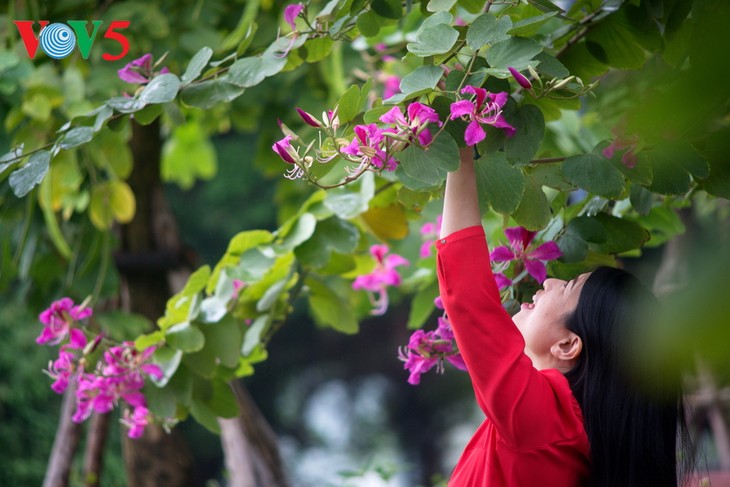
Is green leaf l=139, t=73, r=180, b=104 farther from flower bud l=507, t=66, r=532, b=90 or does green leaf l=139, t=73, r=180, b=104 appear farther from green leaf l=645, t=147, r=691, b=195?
green leaf l=645, t=147, r=691, b=195

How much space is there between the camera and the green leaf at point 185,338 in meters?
1.32

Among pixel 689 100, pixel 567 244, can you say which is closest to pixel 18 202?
pixel 567 244

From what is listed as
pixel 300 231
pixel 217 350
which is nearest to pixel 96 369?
pixel 217 350

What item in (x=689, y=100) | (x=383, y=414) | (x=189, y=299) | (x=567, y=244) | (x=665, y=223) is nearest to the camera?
(x=689, y=100)

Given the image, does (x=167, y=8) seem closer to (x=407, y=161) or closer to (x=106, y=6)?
(x=106, y=6)

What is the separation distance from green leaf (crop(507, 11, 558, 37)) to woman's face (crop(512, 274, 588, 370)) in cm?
28

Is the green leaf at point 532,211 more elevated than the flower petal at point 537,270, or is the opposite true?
the green leaf at point 532,211

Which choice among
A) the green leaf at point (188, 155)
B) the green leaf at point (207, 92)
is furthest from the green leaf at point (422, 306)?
the green leaf at point (188, 155)

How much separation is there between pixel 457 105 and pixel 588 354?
1.04 ft

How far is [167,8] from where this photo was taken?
211 cm

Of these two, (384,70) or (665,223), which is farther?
(384,70)

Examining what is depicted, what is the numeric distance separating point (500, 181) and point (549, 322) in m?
0.17

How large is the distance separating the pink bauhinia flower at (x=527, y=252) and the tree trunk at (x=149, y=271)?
4.01 ft

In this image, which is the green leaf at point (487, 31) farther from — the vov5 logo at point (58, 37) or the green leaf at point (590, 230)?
the vov5 logo at point (58, 37)
